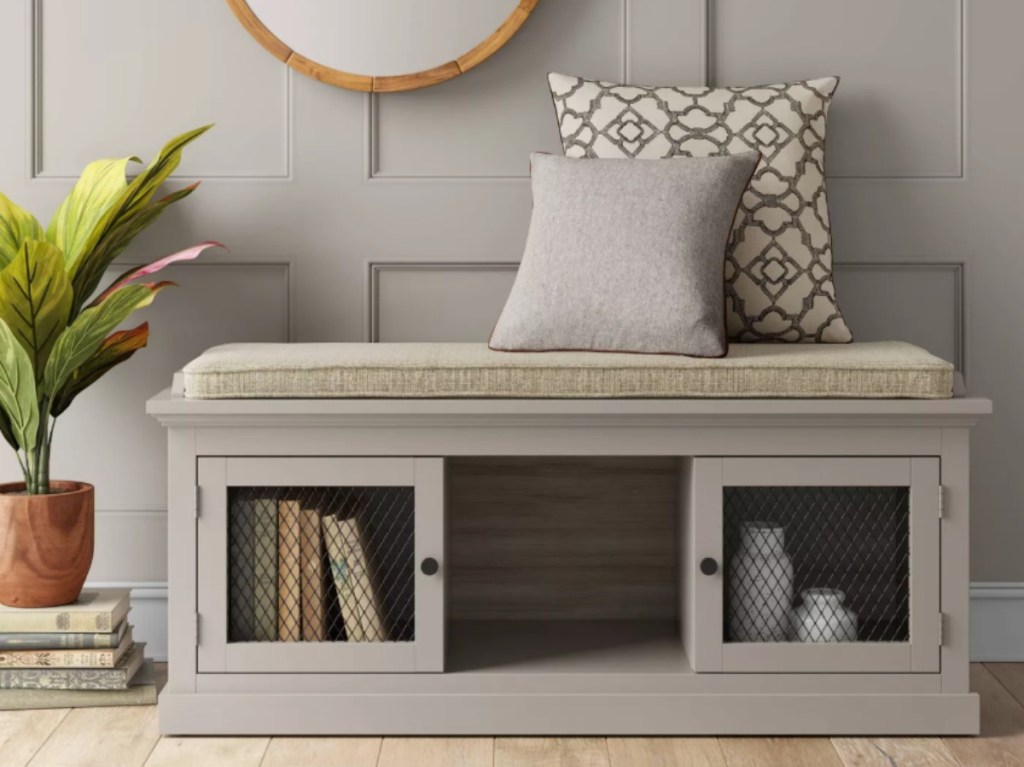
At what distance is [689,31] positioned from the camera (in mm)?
2361

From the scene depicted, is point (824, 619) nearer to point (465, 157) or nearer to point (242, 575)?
point (242, 575)

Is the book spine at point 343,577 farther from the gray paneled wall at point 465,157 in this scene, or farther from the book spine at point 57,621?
the gray paneled wall at point 465,157

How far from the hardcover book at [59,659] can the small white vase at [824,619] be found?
121 centimetres

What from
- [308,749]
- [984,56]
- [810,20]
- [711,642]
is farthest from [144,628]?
[984,56]

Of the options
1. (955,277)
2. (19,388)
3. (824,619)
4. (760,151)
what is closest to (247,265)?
(19,388)

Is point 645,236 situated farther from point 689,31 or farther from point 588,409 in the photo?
point 689,31

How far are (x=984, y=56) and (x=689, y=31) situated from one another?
23.5 inches

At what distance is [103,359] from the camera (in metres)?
2.19

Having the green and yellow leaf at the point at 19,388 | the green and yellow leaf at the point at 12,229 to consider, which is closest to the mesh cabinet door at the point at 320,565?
the green and yellow leaf at the point at 19,388

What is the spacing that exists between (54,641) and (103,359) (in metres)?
0.52

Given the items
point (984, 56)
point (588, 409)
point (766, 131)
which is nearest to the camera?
point (588, 409)

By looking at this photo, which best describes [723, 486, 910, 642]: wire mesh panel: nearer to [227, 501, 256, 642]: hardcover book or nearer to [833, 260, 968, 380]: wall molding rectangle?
[833, 260, 968, 380]: wall molding rectangle

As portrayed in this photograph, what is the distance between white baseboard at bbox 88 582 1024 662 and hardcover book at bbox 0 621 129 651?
0.32 metres

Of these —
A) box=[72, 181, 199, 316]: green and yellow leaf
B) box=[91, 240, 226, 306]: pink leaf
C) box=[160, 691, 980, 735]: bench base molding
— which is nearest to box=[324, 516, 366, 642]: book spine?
box=[160, 691, 980, 735]: bench base molding
